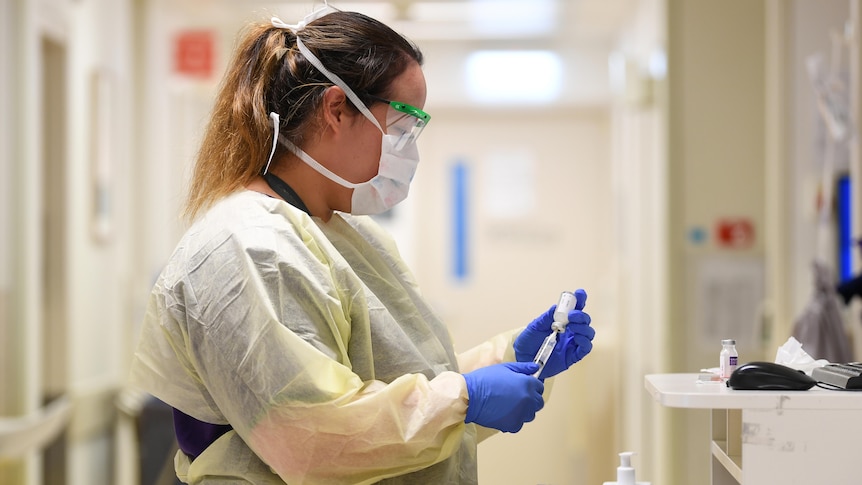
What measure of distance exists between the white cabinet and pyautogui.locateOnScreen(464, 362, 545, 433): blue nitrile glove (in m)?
0.17

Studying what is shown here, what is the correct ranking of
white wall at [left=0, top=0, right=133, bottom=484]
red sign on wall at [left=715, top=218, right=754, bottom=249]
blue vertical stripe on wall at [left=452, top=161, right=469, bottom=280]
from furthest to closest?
blue vertical stripe on wall at [left=452, top=161, right=469, bottom=280]
red sign on wall at [left=715, top=218, right=754, bottom=249]
white wall at [left=0, top=0, right=133, bottom=484]

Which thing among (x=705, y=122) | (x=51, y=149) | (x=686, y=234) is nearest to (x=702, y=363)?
(x=686, y=234)

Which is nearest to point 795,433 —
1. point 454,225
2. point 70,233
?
point 70,233

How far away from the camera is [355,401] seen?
98 centimetres

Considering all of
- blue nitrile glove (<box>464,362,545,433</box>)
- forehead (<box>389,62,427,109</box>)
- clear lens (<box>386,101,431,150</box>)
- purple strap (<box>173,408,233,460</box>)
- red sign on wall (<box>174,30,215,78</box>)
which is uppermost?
red sign on wall (<box>174,30,215,78</box>)

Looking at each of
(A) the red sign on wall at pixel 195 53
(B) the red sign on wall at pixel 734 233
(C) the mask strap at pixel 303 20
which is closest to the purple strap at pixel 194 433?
(C) the mask strap at pixel 303 20

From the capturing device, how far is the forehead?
1.23m

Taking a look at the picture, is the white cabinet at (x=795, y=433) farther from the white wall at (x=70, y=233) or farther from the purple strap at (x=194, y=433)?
the white wall at (x=70, y=233)

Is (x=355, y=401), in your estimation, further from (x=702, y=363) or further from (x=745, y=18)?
(x=745, y=18)

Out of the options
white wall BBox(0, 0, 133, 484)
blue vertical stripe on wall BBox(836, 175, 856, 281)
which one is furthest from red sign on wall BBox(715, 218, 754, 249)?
white wall BBox(0, 0, 133, 484)

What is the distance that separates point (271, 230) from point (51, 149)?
215 cm

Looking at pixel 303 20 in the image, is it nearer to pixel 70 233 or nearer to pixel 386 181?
pixel 386 181

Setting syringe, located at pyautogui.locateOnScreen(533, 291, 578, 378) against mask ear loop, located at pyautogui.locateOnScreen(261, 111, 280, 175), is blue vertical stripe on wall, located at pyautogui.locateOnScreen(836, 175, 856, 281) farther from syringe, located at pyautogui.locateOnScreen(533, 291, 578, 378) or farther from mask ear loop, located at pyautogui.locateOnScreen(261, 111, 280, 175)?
mask ear loop, located at pyautogui.locateOnScreen(261, 111, 280, 175)

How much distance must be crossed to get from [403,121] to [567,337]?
0.37 metres
